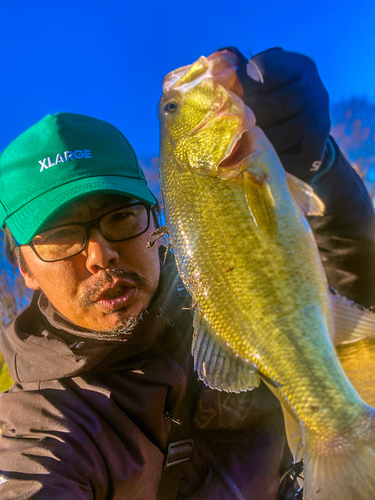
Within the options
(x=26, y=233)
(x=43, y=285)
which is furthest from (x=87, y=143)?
(x=43, y=285)

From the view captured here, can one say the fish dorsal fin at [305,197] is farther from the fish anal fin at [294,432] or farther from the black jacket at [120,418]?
the black jacket at [120,418]

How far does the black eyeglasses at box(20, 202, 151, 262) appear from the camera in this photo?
6.39 ft

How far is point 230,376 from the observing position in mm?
1198

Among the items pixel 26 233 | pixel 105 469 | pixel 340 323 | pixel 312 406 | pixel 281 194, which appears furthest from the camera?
pixel 26 233

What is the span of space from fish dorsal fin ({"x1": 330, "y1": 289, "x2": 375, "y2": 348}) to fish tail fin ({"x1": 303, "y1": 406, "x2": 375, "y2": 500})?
220mm

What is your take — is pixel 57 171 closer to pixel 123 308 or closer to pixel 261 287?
pixel 123 308

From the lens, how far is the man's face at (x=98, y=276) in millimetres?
1904

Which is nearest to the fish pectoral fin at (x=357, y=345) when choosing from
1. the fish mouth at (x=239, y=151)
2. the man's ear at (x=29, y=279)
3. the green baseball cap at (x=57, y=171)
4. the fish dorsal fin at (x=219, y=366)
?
the fish dorsal fin at (x=219, y=366)

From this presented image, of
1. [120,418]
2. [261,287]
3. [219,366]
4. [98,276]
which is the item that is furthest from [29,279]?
[261,287]

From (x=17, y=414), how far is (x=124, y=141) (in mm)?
1907

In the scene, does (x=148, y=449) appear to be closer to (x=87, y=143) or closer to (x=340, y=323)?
(x=340, y=323)

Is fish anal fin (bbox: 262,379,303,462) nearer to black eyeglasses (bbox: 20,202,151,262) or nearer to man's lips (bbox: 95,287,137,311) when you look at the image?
man's lips (bbox: 95,287,137,311)

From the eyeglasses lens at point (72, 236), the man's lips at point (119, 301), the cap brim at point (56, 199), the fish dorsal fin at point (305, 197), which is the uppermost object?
the cap brim at point (56, 199)

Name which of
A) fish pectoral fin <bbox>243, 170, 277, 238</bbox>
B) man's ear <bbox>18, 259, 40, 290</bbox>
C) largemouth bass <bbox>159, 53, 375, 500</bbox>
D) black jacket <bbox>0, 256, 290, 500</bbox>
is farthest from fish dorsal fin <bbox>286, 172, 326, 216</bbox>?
man's ear <bbox>18, 259, 40, 290</bbox>
